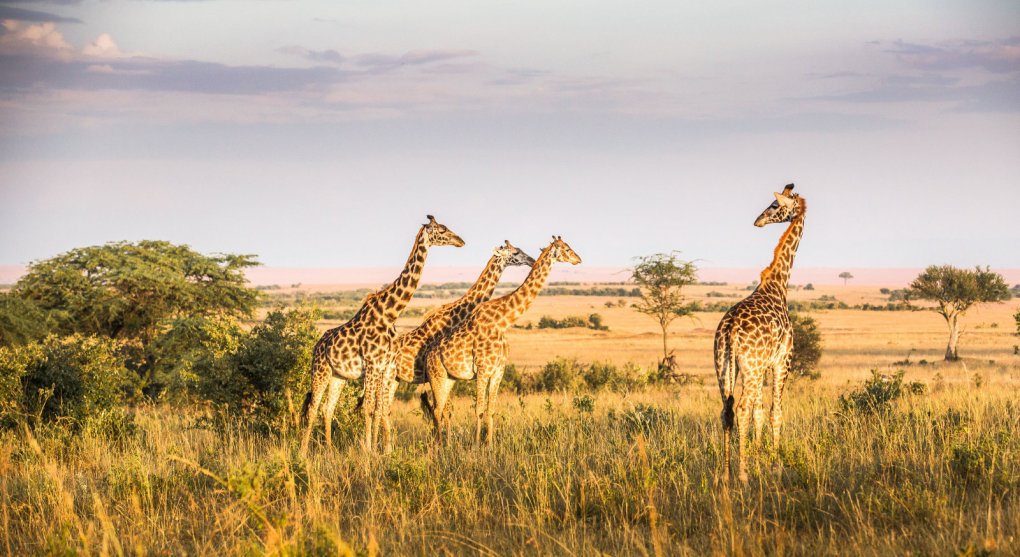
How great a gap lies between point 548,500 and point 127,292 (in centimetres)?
2284

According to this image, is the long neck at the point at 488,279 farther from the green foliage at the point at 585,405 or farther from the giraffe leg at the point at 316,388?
the green foliage at the point at 585,405

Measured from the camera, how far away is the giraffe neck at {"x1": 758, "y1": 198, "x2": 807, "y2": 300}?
10547 millimetres

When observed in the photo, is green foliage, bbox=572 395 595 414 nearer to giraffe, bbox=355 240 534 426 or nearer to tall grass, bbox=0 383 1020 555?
giraffe, bbox=355 240 534 426

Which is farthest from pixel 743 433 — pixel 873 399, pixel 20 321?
pixel 20 321

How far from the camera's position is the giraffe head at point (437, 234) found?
12.0 m

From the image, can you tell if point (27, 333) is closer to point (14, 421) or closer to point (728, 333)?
point (14, 421)

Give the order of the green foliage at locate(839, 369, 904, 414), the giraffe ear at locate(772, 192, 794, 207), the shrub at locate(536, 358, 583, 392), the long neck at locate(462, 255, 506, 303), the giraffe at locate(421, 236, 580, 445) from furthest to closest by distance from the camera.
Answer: the shrub at locate(536, 358, 583, 392) → the green foliage at locate(839, 369, 904, 414) → the long neck at locate(462, 255, 506, 303) → the giraffe at locate(421, 236, 580, 445) → the giraffe ear at locate(772, 192, 794, 207)

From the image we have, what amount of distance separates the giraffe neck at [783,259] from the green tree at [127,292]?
740 inches

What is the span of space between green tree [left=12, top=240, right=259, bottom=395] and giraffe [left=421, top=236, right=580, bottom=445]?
51.4ft

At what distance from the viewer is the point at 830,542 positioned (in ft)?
21.2

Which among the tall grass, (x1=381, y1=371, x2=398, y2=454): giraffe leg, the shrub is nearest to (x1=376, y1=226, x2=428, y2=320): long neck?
(x1=381, y1=371, x2=398, y2=454): giraffe leg

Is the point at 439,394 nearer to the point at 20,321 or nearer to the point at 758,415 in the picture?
the point at 758,415

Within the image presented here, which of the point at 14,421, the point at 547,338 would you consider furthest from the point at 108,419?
the point at 547,338

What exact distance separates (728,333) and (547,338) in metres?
53.9
